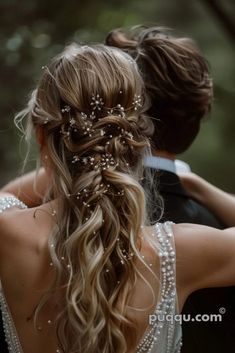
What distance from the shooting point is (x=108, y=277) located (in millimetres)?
2645

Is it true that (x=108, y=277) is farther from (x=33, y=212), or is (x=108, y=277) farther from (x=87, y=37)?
(x=87, y=37)

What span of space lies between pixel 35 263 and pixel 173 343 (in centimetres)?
55

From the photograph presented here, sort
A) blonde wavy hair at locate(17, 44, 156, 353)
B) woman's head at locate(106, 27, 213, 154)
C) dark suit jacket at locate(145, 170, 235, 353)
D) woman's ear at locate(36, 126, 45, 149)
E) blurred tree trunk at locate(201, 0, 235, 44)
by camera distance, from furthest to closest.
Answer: blurred tree trunk at locate(201, 0, 235, 44)
woman's head at locate(106, 27, 213, 154)
dark suit jacket at locate(145, 170, 235, 353)
woman's ear at locate(36, 126, 45, 149)
blonde wavy hair at locate(17, 44, 156, 353)

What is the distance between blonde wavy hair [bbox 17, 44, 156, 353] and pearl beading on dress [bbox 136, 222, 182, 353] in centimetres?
6

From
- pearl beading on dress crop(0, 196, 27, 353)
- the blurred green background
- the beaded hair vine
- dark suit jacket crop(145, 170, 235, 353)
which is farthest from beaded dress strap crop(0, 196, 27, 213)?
the blurred green background

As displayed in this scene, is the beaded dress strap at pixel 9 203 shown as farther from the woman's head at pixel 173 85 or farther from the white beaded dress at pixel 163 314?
the woman's head at pixel 173 85

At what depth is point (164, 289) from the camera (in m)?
2.65

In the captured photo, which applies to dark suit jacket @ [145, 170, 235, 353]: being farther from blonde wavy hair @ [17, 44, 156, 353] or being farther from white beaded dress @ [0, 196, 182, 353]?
blonde wavy hair @ [17, 44, 156, 353]

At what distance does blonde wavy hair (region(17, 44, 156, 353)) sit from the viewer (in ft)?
8.50

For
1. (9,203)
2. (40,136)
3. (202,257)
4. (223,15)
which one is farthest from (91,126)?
(223,15)

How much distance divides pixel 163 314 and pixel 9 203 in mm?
667

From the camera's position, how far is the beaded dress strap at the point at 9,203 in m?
2.82

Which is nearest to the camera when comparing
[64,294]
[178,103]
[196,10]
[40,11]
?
[64,294]

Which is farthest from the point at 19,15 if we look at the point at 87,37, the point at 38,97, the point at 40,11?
the point at 38,97
